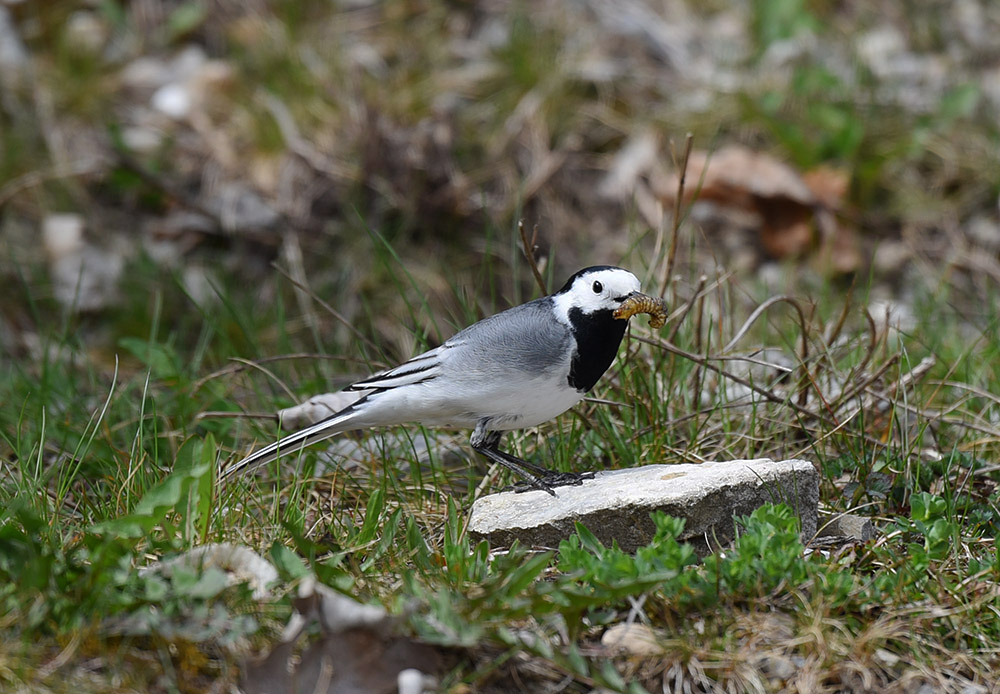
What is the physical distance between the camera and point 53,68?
713cm

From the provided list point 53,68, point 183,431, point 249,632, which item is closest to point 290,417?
point 183,431

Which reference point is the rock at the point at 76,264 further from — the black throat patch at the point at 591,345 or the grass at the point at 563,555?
the black throat patch at the point at 591,345

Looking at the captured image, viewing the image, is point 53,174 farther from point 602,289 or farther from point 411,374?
point 602,289

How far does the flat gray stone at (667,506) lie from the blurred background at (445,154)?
280 centimetres

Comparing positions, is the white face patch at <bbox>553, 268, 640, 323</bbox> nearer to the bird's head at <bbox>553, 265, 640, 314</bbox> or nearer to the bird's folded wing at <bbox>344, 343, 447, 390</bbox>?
the bird's head at <bbox>553, 265, 640, 314</bbox>

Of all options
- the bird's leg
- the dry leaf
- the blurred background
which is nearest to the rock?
the blurred background

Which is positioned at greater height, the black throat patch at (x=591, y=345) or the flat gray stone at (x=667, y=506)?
the black throat patch at (x=591, y=345)

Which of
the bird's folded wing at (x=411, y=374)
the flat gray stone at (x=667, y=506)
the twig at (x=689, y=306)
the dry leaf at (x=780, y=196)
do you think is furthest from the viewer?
the dry leaf at (x=780, y=196)

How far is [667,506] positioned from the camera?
296 cm

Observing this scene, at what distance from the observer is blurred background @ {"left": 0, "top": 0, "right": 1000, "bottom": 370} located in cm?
627

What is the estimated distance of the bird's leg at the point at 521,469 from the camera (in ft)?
11.0

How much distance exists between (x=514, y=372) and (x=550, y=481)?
0.39 m

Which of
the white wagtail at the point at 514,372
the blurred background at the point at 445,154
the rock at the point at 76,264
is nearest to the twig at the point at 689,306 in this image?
the white wagtail at the point at 514,372

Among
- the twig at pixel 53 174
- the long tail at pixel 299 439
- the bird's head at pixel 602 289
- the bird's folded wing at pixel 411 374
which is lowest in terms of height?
the long tail at pixel 299 439
